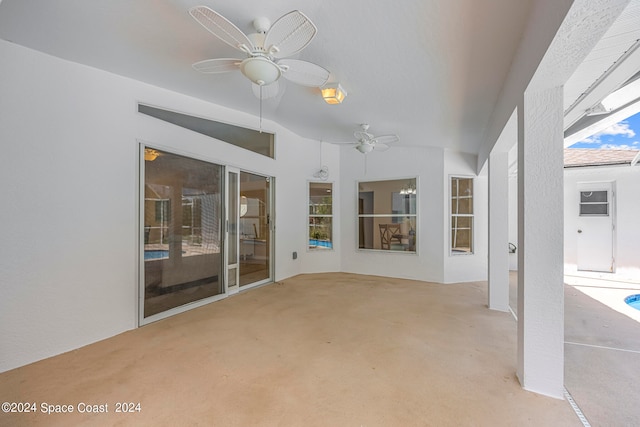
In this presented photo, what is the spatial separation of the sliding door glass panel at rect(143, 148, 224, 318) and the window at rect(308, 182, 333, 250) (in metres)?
2.32

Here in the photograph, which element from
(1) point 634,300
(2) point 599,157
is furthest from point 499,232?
(2) point 599,157

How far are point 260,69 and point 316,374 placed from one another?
240cm

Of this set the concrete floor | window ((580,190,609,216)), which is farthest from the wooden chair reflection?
window ((580,190,609,216))

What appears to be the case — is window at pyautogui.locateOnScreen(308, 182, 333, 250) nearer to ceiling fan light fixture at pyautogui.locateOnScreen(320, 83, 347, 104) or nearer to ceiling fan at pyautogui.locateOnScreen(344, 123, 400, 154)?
ceiling fan at pyautogui.locateOnScreen(344, 123, 400, 154)

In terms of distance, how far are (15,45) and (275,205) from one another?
3.53 m

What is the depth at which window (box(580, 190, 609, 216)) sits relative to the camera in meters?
6.21

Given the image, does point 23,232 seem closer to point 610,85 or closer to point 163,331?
point 163,331

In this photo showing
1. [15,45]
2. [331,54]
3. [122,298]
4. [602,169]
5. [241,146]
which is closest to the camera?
[15,45]

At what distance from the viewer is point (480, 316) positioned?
11.3 feet

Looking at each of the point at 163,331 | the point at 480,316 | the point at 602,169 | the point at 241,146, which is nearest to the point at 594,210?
the point at 602,169

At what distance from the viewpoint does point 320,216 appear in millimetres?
6090

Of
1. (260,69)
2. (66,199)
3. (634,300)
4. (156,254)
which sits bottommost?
(634,300)

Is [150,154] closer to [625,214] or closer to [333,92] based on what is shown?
[333,92]

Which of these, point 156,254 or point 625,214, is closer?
point 156,254
